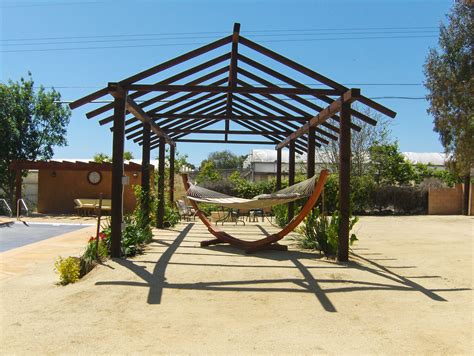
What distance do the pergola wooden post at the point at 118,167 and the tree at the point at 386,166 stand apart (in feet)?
49.9

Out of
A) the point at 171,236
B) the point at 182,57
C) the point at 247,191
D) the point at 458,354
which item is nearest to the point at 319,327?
the point at 458,354

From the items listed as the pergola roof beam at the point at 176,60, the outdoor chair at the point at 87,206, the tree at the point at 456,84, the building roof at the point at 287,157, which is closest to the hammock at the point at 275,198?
the pergola roof beam at the point at 176,60

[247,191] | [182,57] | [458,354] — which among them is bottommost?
[458,354]

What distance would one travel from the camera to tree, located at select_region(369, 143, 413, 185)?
63.4ft

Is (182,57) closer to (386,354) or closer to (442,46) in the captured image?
(386,354)

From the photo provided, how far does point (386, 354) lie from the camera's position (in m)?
2.73

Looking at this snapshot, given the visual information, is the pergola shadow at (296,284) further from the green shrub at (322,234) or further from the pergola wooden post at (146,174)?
the pergola wooden post at (146,174)

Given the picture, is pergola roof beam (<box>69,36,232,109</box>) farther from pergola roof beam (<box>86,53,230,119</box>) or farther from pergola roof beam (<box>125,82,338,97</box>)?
pergola roof beam (<box>86,53,230,119</box>)

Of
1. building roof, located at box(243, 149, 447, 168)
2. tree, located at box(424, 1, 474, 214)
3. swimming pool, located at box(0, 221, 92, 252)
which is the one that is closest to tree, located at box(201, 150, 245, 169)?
building roof, located at box(243, 149, 447, 168)

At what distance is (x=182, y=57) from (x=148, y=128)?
267 cm

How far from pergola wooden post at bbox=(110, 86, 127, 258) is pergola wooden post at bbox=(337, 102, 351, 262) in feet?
9.49

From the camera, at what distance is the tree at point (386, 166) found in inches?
761

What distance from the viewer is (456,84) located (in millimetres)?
15680

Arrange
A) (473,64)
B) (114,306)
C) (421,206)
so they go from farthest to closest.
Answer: (421,206)
(473,64)
(114,306)
